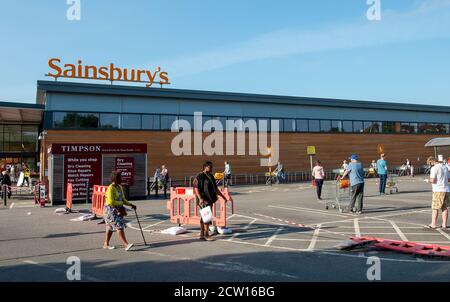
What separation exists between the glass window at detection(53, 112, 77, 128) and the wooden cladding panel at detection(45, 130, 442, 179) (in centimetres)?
57

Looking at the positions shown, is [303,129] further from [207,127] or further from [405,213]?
[405,213]

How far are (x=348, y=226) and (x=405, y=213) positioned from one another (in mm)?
3342

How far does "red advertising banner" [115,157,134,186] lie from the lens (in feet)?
67.4

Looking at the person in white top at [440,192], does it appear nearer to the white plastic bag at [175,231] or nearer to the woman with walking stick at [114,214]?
the white plastic bag at [175,231]

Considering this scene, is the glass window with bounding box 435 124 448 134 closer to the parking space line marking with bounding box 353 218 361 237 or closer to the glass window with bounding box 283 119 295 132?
the glass window with bounding box 283 119 295 132

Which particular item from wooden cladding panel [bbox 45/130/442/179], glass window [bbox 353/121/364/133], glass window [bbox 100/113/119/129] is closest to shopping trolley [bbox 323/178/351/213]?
wooden cladding panel [bbox 45/130/442/179]

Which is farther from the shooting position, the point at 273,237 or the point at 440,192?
the point at 440,192

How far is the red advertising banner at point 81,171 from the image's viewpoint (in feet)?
64.2

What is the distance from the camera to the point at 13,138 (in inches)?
1679

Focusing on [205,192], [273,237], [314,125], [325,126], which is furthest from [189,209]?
[325,126]

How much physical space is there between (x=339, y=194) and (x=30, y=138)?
37.6 metres

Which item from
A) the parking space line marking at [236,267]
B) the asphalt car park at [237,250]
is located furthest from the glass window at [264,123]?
the parking space line marking at [236,267]

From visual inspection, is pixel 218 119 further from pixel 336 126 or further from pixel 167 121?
pixel 336 126

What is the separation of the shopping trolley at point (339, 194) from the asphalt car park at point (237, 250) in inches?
25.9
